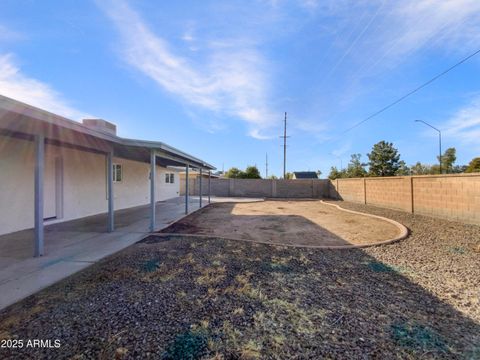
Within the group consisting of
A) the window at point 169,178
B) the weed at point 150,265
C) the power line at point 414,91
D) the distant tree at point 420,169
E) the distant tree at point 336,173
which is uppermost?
the power line at point 414,91

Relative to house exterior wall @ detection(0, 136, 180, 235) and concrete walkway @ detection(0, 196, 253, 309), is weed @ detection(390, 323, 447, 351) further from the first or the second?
house exterior wall @ detection(0, 136, 180, 235)

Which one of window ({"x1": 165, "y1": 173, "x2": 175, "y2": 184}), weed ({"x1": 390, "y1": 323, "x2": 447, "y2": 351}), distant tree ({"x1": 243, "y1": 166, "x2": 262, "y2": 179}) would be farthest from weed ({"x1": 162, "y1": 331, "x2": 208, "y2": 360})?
distant tree ({"x1": 243, "y1": 166, "x2": 262, "y2": 179})

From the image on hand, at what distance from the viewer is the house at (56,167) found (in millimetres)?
4410

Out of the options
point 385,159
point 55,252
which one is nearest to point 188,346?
point 55,252

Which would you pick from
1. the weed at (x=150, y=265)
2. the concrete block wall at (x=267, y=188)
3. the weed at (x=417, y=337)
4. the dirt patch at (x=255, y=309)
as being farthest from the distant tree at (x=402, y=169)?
the weed at (x=150, y=265)

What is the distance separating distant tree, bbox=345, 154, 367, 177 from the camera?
116 feet

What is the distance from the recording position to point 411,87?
11852mm

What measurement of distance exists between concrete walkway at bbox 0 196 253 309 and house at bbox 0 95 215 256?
0.38 meters

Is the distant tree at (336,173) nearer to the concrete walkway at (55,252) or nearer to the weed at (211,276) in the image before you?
the concrete walkway at (55,252)

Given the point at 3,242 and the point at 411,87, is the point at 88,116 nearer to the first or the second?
the point at 3,242

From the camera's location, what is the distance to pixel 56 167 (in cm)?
784

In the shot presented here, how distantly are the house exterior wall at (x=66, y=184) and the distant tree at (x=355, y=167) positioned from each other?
32591mm

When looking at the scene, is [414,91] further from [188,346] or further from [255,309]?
[188,346]

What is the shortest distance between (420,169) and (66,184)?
54596 mm
